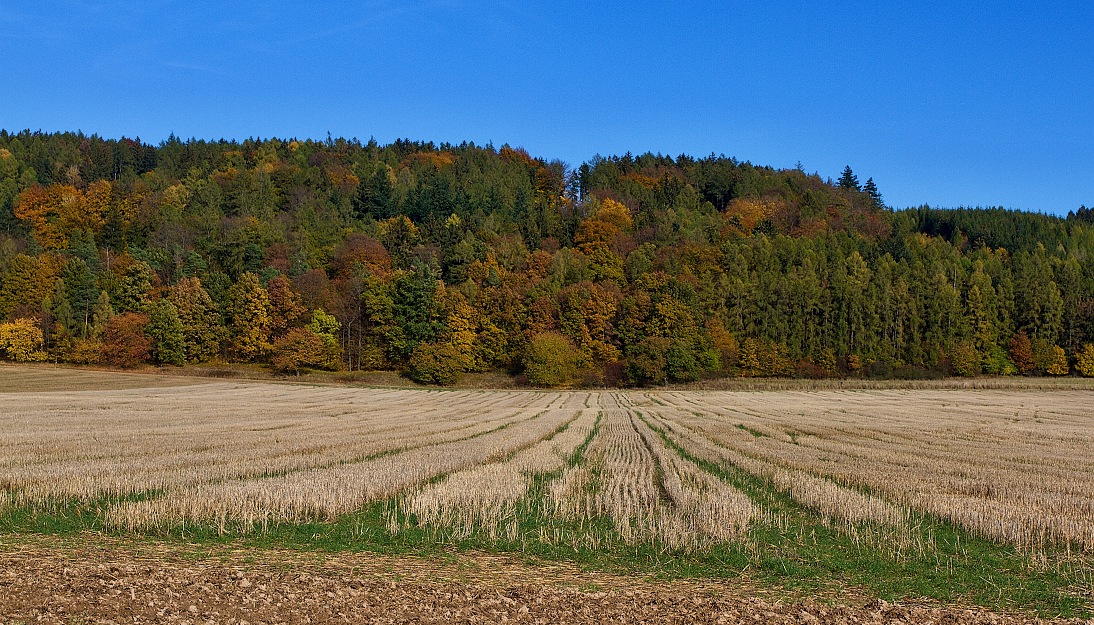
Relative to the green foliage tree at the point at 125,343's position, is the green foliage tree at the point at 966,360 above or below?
below

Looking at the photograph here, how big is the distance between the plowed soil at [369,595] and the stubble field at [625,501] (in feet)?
1.62

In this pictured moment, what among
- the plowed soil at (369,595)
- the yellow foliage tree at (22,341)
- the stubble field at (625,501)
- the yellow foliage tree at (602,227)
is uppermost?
the yellow foliage tree at (602,227)

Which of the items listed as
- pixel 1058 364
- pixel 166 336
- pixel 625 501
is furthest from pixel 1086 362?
pixel 166 336

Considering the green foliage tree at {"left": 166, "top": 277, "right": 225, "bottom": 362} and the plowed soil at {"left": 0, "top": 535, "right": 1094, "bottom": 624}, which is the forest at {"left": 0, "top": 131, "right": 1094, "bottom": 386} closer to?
the green foliage tree at {"left": 166, "top": 277, "right": 225, "bottom": 362}

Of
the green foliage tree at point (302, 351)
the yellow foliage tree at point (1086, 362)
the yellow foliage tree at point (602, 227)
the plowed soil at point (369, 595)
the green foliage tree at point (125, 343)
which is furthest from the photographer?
the yellow foliage tree at point (602, 227)

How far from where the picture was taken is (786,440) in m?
26.4

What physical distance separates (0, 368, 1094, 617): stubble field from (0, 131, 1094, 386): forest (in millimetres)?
67857

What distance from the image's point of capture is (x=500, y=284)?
113250mm

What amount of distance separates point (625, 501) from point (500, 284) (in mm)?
100441

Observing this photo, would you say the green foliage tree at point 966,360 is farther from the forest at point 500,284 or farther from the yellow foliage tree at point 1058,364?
the yellow foliage tree at point 1058,364

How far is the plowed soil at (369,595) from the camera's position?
7613 mm

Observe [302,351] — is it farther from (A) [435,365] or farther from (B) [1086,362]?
(B) [1086,362]

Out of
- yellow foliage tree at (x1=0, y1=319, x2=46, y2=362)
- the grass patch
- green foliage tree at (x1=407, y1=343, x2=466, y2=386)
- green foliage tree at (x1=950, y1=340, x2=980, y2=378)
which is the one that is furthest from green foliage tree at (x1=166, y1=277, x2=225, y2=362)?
green foliage tree at (x1=950, y1=340, x2=980, y2=378)

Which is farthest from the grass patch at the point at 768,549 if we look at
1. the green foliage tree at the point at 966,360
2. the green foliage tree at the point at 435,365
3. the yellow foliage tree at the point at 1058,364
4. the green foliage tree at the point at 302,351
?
the yellow foliage tree at the point at 1058,364
